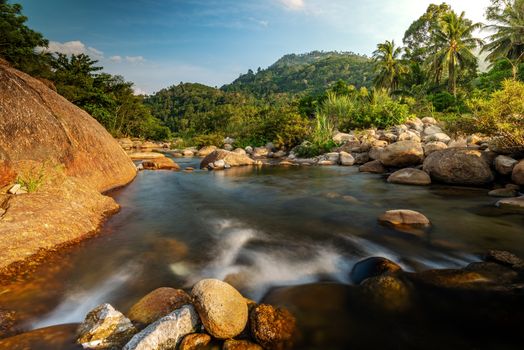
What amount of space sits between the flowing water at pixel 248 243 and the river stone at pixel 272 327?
0.53 m

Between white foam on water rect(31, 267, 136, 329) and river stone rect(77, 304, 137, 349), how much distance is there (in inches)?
14.4

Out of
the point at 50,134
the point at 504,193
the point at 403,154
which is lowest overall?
the point at 504,193

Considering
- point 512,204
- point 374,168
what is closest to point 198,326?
point 512,204

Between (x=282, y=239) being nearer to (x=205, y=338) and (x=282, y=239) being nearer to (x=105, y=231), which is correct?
(x=205, y=338)

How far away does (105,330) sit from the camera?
8.70ft

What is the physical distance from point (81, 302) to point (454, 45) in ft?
138

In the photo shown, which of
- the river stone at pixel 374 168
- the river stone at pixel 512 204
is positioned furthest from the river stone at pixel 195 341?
the river stone at pixel 374 168

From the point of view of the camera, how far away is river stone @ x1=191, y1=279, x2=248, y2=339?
8.70ft

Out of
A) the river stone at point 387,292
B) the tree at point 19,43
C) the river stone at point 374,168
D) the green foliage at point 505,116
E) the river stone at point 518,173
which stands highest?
the tree at point 19,43

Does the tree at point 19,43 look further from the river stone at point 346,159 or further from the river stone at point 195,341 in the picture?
the river stone at point 195,341

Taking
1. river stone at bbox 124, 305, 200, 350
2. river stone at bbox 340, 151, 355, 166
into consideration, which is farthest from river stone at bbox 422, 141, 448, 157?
river stone at bbox 124, 305, 200, 350

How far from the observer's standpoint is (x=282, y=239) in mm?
5277

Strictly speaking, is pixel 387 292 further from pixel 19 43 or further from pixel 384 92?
pixel 19 43

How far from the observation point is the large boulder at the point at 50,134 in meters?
5.95
